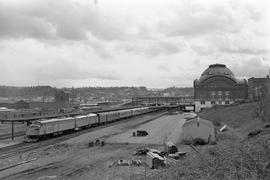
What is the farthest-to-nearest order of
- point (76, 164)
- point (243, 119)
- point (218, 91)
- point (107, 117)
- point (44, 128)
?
point (218, 91) → point (107, 117) → point (243, 119) → point (44, 128) → point (76, 164)


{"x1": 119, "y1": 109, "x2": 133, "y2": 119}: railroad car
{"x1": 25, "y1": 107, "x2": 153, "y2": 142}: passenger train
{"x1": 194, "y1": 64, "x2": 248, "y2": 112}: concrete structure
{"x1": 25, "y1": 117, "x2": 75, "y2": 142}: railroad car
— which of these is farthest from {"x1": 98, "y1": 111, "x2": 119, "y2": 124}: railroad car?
{"x1": 194, "y1": 64, "x2": 248, "y2": 112}: concrete structure

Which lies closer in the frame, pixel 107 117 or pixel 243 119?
pixel 243 119

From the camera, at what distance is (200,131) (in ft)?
139

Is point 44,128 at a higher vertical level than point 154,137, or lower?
higher

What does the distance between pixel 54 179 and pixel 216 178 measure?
1507cm

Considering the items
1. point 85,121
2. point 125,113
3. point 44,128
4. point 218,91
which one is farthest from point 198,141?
point 218,91

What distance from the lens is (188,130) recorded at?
43594 mm

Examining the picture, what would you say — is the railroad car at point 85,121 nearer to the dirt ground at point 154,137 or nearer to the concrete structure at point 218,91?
the dirt ground at point 154,137

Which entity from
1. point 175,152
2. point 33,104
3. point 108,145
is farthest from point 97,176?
point 33,104

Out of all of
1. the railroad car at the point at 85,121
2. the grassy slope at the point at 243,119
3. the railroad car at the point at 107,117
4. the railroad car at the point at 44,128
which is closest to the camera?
the railroad car at the point at 44,128

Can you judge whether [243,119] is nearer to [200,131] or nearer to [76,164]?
[200,131]

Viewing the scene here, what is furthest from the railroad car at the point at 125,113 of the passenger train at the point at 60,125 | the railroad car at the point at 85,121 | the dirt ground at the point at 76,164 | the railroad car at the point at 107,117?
the dirt ground at the point at 76,164

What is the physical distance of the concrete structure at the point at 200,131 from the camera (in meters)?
41.8

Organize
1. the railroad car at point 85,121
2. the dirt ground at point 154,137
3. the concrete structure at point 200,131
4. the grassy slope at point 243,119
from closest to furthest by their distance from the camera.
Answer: the concrete structure at point 200,131 < the dirt ground at point 154,137 < the grassy slope at point 243,119 < the railroad car at point 85,121
